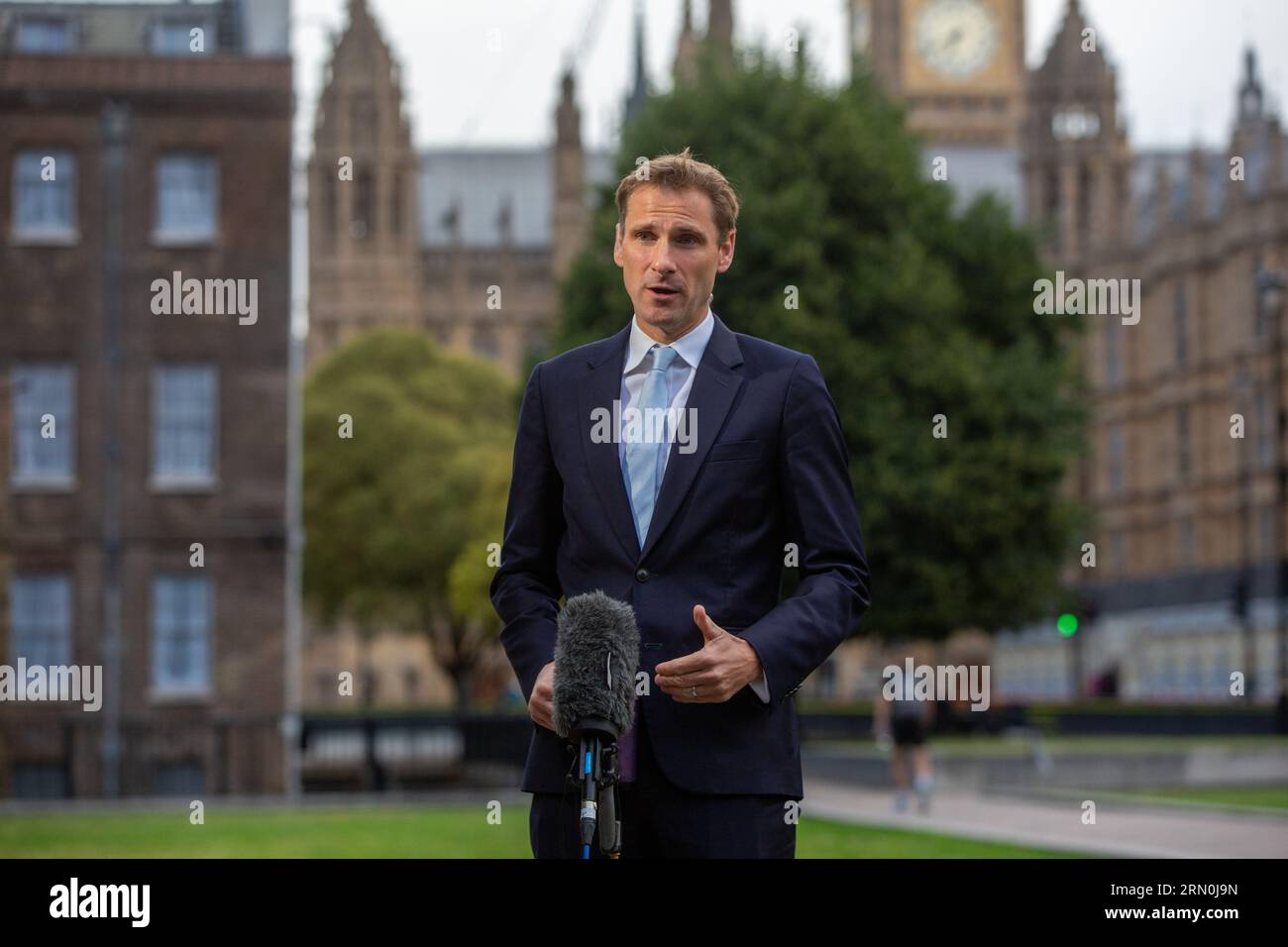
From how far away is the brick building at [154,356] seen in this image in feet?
105

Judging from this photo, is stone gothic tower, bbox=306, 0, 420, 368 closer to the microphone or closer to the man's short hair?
the man's short hair

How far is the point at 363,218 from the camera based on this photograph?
357 feet

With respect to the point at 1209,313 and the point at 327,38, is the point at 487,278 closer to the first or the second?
the point at 327,38

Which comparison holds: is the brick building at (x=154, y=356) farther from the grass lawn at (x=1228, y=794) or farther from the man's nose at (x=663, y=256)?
the man's nose at (x=663, y=256)

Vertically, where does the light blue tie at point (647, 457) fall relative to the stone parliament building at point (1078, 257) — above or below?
below

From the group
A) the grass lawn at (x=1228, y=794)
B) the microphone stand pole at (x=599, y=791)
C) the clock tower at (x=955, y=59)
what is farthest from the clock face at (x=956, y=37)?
the microphone stand pole at (x=599, y=791)

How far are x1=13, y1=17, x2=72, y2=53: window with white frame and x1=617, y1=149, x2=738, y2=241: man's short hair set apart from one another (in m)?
30.9

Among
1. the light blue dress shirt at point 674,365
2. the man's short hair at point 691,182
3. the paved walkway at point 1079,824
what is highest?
the man's short hair at point 691,182

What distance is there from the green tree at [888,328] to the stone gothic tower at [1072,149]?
56.1 metres

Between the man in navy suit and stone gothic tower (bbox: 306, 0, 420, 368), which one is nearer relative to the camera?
the man in navy suit

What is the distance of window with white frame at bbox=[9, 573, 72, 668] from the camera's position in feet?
103

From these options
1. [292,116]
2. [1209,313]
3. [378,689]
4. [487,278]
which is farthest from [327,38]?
[292,116]

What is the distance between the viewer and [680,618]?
444cm

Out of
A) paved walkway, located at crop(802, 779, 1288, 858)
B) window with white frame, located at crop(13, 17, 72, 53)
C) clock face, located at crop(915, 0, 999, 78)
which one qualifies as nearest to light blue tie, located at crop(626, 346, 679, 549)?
paved walkway, located at crop(802, 779, 1288, 858)
